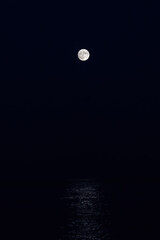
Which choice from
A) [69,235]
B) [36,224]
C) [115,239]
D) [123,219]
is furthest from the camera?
[123,219]

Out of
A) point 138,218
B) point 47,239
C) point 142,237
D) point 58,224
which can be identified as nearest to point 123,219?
point 138,218

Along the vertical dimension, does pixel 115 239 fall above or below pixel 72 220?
below

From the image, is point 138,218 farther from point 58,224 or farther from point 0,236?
point 0,236

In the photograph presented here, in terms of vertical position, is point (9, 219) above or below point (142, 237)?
above

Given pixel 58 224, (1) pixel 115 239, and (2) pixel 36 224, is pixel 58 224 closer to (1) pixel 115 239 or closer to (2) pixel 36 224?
(2) pixel 36 224

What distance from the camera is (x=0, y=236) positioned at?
21.9 meters

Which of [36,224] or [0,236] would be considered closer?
[0,236]

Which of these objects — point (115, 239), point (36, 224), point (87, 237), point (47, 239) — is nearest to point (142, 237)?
point (115, 239)

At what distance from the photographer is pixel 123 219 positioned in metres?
28.6

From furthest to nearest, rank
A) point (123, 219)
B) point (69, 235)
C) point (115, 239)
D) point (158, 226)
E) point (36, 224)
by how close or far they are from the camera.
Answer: point (123, 219) < point (36, 224) < point (158, 226) < point (69, 235) < point (115, 239)

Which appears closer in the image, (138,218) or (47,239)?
(47,239)

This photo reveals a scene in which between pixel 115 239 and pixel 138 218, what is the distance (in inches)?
395

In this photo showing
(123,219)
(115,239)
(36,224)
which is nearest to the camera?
(115,239)

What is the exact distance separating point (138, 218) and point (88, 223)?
5.40 meters
